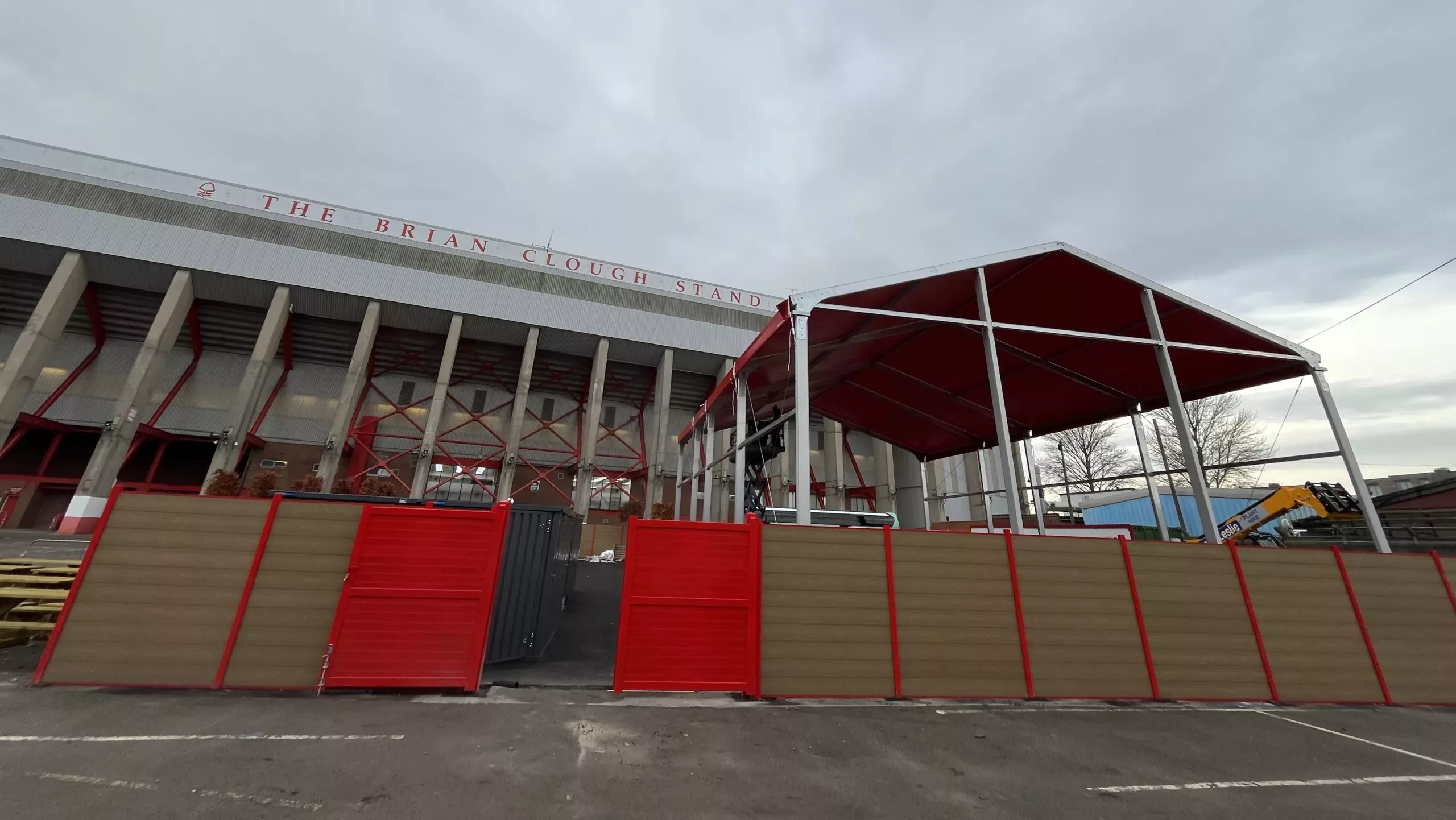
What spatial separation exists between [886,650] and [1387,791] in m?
4.32

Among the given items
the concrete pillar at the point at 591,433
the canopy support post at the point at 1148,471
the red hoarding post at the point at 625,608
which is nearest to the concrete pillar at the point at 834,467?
the concrete pillar at the point at 591,433

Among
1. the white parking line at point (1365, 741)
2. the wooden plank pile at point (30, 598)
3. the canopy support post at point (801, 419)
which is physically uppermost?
the canopy support post at point (801, 419)

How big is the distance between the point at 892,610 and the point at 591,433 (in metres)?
22.8

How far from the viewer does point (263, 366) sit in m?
23.5

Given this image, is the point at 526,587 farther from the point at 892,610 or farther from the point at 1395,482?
the point at 1395,482

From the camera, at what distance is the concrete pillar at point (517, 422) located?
81.9 ft

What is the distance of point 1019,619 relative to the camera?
22.0ft

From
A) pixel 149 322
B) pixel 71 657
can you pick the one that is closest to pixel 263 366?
pixel 149 322

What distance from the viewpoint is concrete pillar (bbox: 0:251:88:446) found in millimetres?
20047

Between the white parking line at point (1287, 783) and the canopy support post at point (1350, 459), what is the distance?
6390 millimetres

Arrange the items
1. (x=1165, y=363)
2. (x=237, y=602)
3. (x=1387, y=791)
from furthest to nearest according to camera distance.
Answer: (x=1165, y=363) → (x=237, y=602) → (x=1387, y=791)

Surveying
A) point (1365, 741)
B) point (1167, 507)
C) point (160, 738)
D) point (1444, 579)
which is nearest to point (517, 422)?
point (160, 738)

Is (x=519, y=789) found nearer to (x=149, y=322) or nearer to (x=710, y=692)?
(x=710, y=692)

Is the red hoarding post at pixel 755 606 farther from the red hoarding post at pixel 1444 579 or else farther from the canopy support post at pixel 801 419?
the red hoarding post at pixel 1444 579
